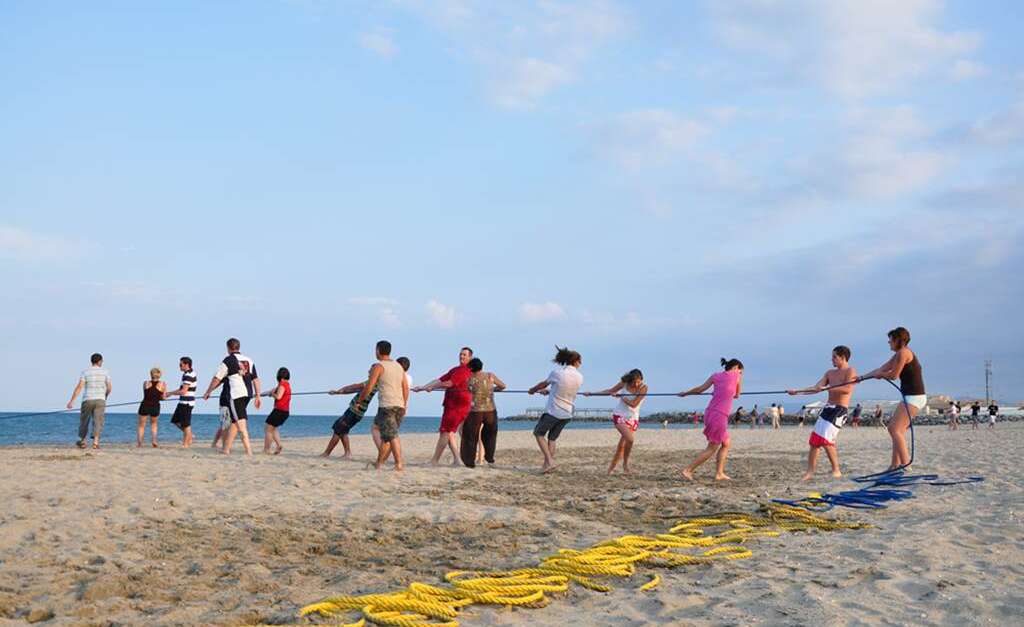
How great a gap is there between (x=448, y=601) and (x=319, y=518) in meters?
3.12

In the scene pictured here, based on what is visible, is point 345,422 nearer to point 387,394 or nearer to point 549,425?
point 387,394

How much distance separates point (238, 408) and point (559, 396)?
15.7 feet

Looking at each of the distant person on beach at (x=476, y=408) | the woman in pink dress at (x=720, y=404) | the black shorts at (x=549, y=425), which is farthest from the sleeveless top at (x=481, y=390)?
the woman in pink dress at (x=720, y=404)

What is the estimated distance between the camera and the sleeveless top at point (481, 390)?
11797 mm

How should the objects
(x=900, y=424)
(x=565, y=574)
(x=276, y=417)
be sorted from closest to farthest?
(x=565, y=574) < (x=900, y=424) < (x=276, y=417)

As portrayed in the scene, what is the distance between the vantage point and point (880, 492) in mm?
8367

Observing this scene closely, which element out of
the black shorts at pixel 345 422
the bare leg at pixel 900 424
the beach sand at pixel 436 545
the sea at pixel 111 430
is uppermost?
the bare leg at pixel 900 424

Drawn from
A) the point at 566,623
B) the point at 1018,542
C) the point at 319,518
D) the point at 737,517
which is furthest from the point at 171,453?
the point at 1018,542

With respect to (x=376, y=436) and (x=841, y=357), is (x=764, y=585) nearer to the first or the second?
(x=841, y=357)

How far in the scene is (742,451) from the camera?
18625 millimetres

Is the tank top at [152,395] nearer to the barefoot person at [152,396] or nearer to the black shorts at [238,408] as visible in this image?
the barefoot person at [152,396]

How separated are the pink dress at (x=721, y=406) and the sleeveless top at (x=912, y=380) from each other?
6.11 ft

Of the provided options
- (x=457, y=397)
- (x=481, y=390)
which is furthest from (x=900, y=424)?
(x=457, y=397)

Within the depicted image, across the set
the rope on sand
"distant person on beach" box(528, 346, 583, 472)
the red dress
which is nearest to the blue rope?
the rope on sand
